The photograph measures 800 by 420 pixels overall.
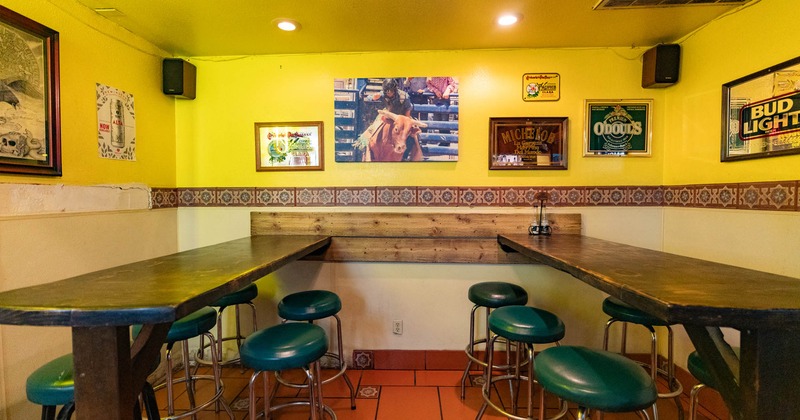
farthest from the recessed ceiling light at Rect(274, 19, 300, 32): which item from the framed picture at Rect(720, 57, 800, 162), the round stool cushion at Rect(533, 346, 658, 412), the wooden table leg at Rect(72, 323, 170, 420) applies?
the framed picture at Rect(720, 57, 800, 162)

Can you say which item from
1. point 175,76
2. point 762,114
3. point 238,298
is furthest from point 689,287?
point 175,76

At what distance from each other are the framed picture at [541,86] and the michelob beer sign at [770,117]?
1010 millimetres

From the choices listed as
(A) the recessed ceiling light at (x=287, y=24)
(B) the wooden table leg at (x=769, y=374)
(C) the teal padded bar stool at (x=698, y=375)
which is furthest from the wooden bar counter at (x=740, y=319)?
(A) the recessed ceiling light at (x=287, y=24)

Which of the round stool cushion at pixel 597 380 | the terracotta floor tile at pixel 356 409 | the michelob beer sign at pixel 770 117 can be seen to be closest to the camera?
the round stool cushion at pixel 597 380

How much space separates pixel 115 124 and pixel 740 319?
2979mm

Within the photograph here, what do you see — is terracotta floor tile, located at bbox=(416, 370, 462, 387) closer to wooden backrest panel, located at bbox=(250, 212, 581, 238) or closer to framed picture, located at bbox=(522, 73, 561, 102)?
wooden backrest panel, located at bbox=(250, 212, 581, 238)

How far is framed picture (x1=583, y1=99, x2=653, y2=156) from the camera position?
96.3 inches

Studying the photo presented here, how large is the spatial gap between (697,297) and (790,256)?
1.32 m

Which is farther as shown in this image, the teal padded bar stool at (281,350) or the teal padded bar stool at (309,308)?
the teal padded bar stool at (309,308)

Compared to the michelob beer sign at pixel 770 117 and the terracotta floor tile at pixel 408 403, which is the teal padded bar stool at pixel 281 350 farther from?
the michelob beer sign at pixel 770 117

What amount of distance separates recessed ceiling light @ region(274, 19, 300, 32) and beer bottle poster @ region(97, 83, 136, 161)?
3.59ft

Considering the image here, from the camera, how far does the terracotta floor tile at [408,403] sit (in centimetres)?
200

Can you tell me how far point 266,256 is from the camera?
1611mm

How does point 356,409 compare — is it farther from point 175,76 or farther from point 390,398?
point 175,76
